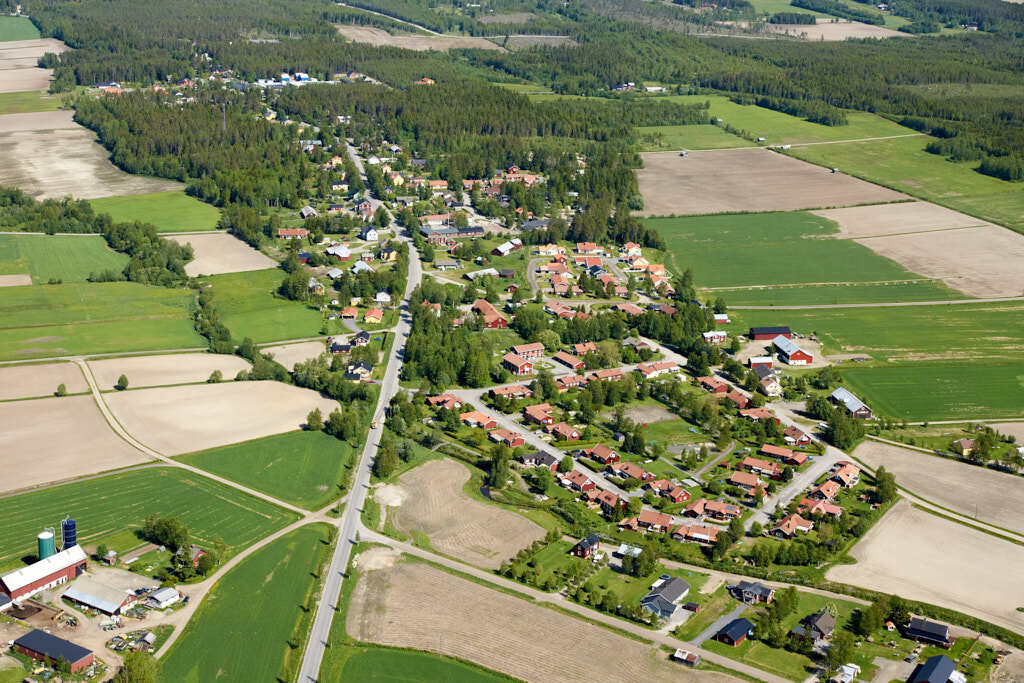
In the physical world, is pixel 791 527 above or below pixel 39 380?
above

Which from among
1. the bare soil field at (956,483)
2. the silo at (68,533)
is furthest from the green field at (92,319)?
the bare soil field at (956,483)

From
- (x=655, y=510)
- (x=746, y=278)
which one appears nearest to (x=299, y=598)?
(x=655, y=510)

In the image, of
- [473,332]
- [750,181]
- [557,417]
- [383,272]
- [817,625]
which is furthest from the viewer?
Answer: [750,181]

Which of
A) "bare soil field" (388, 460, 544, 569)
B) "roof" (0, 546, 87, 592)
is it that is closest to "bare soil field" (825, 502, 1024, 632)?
"bare soil field" (388, 460, 544, 569)

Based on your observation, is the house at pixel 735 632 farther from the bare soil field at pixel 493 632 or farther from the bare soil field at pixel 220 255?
the bare soil field at pixel 220 255

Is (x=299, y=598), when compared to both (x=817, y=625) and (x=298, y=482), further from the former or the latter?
(x=817, y=625)

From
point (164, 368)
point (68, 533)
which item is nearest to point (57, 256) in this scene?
point (164, 368)

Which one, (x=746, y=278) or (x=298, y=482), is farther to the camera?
(x=746, y=278)

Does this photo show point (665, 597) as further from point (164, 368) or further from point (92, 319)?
point (92, 319)

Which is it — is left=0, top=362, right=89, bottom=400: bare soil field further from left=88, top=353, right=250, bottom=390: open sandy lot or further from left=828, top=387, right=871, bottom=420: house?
left=828, top=387, right=871, bottom=420: house
